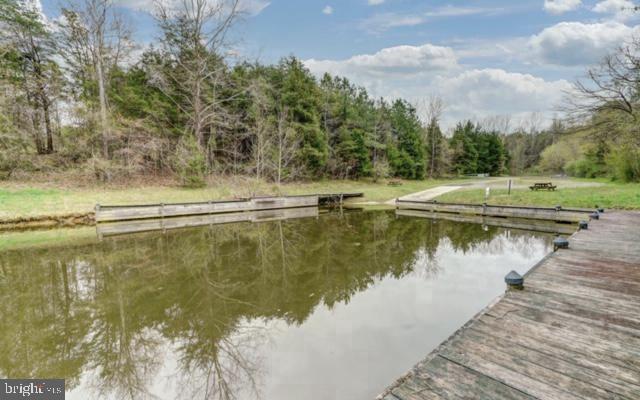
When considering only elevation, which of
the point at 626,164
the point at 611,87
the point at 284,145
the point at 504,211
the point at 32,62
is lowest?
the point at 504,211

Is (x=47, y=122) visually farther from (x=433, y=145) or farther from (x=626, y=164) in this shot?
(x=433, y=145)

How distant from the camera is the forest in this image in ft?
43.4

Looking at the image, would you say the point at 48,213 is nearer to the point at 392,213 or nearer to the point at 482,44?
the point at 392,213

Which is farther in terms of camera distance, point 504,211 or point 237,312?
point 504,211

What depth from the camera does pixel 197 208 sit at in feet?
41.8

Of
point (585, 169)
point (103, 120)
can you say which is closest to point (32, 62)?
point (103, 120)

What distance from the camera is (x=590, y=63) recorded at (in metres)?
12.4

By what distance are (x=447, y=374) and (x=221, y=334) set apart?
2.74 metres

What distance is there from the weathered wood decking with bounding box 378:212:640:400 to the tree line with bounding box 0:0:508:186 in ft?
51.7

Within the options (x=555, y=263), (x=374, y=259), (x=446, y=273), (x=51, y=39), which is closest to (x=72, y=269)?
(x=374, y=259)

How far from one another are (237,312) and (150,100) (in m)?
18.8

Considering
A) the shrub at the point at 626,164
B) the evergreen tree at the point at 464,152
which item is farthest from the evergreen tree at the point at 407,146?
the shrub at the point at 626,164

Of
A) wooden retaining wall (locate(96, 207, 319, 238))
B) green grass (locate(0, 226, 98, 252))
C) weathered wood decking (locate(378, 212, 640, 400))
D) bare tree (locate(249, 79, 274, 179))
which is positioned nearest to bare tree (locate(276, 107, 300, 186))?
bare tree (locate(249, 79, 274, 179))

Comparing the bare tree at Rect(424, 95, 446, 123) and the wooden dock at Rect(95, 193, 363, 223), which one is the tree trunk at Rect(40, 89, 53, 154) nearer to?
the wooden dock at Rect(95, 193, 363, 223)
